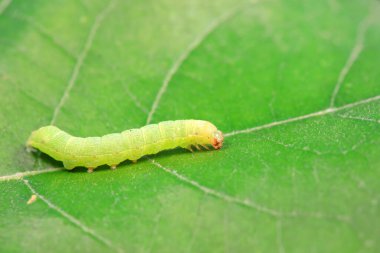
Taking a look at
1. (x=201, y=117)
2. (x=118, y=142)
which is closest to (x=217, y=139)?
(x=201, y=117)

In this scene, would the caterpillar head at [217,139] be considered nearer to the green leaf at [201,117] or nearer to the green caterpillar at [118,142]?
the green caterpillar at [118,142]

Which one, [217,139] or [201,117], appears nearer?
[217,139]

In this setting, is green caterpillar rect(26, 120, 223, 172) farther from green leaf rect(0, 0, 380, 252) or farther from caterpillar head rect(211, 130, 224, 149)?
green leaf rect(0, 0, 380, 252)

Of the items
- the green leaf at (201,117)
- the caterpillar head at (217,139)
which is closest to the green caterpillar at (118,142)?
Result: the caterpillar head at (217,139)

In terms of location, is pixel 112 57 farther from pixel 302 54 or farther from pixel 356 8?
pixel 356 8

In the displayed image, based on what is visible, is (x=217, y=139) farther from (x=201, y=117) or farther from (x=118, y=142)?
(x=118, y=142)

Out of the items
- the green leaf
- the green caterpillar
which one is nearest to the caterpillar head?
the green caterpillar
